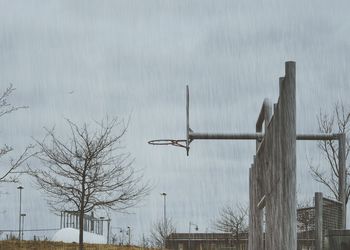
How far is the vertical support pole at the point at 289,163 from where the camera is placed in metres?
4.28

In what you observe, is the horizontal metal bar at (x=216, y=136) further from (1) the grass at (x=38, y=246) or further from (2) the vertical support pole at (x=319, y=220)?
(1) the grass at (x=38, y=246)

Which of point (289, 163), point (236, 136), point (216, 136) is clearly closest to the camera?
point (289, 163)

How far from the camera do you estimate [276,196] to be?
492 cm

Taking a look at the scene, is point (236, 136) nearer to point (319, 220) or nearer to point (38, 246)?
point (319, 220)

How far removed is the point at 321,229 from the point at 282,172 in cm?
348

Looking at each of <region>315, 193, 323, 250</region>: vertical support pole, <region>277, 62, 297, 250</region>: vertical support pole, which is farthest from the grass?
<region>277, 62, 297, 250</region>: vertical support pole

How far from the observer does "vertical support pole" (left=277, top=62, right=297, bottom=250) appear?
428 centimetres

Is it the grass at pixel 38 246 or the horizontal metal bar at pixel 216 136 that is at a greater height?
the horizontal metal bar at pixel 216 136

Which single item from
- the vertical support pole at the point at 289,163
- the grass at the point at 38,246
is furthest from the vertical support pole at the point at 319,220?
the grass at the point at 38,246

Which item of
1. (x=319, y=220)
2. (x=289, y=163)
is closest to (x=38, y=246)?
(x=319, y=220)

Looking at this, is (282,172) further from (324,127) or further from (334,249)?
(324,127)

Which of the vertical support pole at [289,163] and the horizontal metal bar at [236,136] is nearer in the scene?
the vertical support pole at [289,163]

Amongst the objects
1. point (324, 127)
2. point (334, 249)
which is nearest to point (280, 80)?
point (334, 249)

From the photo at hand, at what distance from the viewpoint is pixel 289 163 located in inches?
170
